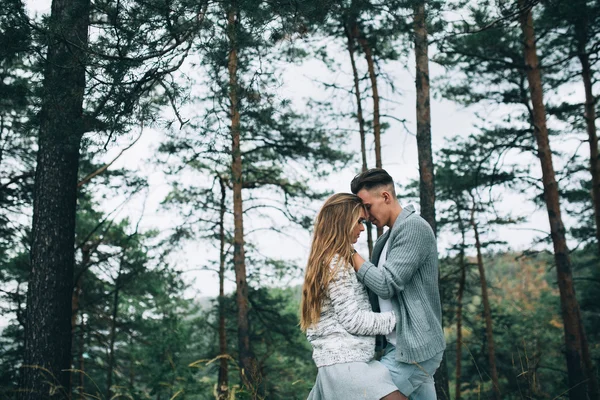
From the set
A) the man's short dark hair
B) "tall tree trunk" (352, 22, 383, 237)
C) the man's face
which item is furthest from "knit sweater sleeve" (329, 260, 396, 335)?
"tall tree trunk" (352, 22, 383, 237)

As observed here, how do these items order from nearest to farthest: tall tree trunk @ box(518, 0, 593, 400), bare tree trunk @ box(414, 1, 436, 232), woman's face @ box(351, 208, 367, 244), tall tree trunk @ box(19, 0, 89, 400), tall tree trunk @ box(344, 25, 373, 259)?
woman's face @ box(351, 208, 367, 244), tall tree trunk @ box(19, 0, 89, 400), bare tree trunk @ box(414, 1, 436, 232), tall tree trunk @ box(518, 0, 593, 400), tall tree trunk @ box(344, 25, 373, 259)

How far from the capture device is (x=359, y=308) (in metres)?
2.55

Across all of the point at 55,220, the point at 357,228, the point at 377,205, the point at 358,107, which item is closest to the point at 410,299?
the point at 357,228

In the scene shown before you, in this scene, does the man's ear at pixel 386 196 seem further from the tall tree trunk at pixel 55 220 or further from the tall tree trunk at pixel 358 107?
the tall tree trunk at pixel 358 107

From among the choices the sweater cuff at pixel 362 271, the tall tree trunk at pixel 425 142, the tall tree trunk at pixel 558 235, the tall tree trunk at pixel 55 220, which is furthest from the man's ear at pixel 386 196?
the tall tree trunk at pixel 558 235

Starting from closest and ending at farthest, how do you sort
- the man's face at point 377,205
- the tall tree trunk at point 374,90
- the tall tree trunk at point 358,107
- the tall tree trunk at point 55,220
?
1. the man's face at point 377,205
2. the tall tree trunk at point 55,220
3. the tall tree trunk at point 374,90
4. the tall tree trunk at point 358,107

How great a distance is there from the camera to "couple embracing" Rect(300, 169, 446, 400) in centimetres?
247

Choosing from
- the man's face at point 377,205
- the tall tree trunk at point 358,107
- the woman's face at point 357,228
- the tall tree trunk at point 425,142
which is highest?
the tall tree trunk at point 358,107

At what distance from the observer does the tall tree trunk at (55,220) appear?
15.7 ft

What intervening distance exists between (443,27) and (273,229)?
7.74 meters

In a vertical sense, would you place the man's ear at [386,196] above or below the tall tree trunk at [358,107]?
below

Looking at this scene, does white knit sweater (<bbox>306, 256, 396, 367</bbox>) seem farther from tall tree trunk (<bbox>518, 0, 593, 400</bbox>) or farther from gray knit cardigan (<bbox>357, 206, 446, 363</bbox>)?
tall tree trunk (<bbox>518, 0, 593, 400</bbox>)

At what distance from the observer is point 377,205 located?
289 cm

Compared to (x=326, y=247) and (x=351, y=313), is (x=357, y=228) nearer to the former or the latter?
(x=326, y=247)
